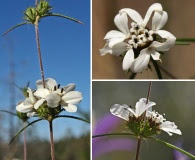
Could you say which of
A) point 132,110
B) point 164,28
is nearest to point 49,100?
point 132,110

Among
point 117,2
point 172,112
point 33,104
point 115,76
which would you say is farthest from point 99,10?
point 33,104

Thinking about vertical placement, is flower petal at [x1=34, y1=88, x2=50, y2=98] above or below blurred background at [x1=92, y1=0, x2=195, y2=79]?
below

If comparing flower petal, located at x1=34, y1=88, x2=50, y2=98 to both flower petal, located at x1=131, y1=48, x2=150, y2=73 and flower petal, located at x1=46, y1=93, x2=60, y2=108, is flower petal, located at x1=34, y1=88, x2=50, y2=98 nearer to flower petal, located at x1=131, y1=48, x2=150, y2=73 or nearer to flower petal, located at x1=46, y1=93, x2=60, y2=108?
flower petal, located at x1=46, y1=93, x2=60, y2=108

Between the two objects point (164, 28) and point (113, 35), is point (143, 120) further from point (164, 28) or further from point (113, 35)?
point (164, 28)

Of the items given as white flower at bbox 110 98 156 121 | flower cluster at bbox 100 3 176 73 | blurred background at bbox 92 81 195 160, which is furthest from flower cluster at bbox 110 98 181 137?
blurred background at bbox 92 81 195 160

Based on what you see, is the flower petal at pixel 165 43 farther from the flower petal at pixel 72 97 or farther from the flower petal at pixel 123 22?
the flower petal at pixel 72 97
